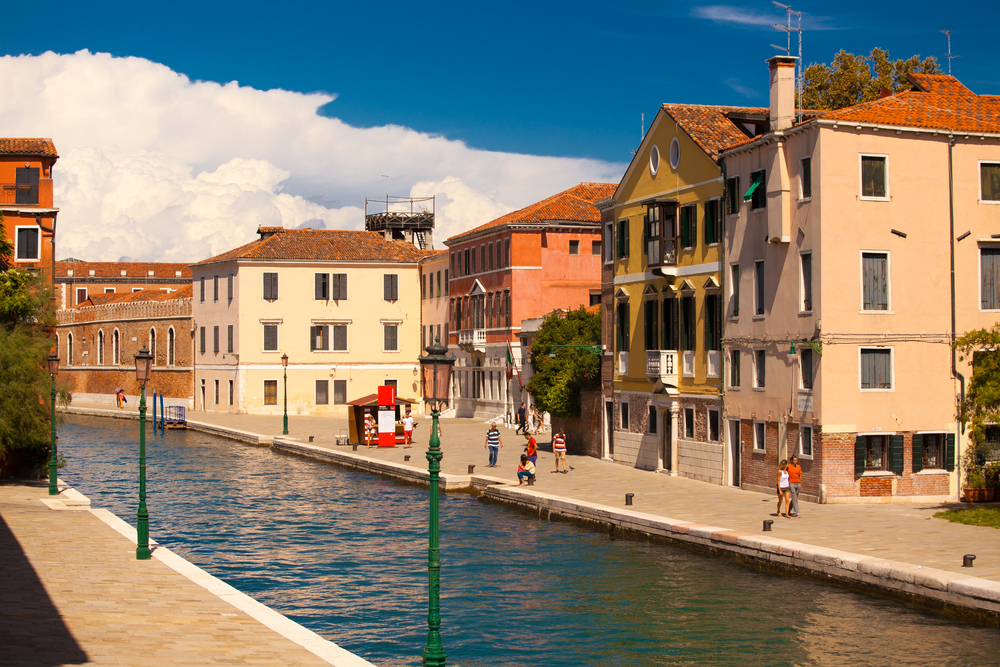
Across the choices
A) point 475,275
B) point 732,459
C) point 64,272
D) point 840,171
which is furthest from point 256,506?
point 64,272

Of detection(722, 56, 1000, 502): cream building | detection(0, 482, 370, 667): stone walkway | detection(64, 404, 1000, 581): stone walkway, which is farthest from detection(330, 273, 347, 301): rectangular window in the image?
detection(0, 482, 370, 667): stone walkway

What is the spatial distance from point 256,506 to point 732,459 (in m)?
12.9

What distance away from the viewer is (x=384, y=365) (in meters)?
68.0

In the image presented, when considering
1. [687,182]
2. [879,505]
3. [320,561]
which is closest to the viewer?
[320,561]

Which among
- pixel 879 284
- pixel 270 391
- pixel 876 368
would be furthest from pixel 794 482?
pixel 270 391

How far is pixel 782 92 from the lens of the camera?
2753cm

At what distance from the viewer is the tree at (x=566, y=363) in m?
39.2

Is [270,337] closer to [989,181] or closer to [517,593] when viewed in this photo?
[989,181]

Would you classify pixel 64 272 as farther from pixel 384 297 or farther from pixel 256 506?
pixel 256 506

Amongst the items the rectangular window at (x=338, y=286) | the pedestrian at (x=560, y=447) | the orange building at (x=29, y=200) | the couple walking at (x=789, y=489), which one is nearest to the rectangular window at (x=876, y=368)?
the couple walking at (x=789, y=489)

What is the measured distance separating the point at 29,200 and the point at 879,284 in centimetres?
2550

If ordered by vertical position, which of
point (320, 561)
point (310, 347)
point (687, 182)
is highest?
point (687, 182)

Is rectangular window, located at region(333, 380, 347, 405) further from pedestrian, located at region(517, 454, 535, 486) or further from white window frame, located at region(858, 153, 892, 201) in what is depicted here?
white window frame, located at region(858, 153, 892, 201)

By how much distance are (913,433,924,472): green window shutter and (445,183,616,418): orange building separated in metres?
27.2
